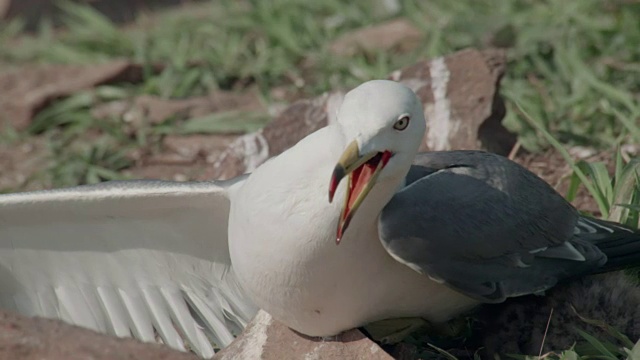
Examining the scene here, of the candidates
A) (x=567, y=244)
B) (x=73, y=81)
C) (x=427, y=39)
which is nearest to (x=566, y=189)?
(x=567, y=244)

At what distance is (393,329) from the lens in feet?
14.1

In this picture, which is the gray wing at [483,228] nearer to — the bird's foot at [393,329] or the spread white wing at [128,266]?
the bird's foot at [393,329]

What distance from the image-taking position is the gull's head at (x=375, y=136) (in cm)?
364

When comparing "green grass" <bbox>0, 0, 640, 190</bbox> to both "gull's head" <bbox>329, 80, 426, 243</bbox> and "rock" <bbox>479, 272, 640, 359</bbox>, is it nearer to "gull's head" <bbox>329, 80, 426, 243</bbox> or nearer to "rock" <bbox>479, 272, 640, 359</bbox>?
"rock" <bbox>479, 272, 640, 359</bbox>

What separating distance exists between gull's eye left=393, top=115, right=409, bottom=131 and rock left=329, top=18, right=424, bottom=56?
3732 mm

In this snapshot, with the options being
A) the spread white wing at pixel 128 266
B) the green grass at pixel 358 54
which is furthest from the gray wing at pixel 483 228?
the green grass at pixel 358 54

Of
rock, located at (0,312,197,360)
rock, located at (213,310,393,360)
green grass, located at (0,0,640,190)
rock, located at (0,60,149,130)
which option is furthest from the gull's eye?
rock, located at (0,60,149,130)

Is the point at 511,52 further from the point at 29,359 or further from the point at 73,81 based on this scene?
the point at 29,359

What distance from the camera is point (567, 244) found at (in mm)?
4332

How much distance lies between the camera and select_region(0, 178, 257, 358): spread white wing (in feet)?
14.7

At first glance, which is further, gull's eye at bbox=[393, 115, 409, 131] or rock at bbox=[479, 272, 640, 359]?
rock at bbox=[479, 272, 640, 359]

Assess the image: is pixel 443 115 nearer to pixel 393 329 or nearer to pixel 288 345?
pixel 393 329

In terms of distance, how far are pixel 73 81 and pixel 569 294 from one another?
4.12 metres

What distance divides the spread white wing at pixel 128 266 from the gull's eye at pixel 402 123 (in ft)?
2.93
